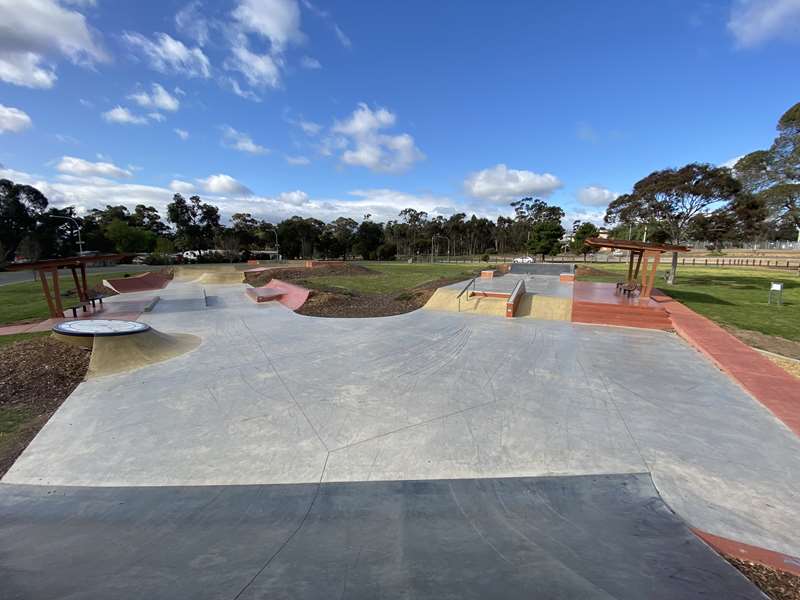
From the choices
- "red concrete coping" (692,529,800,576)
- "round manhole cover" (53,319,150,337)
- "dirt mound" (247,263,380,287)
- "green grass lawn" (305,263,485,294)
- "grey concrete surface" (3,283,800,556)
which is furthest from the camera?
"dirt mound" (247,263,380,287)

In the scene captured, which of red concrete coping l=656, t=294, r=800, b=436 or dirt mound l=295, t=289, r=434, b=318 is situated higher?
dirt mound l=295, t=289, r=434, b=318

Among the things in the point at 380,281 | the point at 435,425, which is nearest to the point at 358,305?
the point at 435,425

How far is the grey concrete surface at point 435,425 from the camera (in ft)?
12.4

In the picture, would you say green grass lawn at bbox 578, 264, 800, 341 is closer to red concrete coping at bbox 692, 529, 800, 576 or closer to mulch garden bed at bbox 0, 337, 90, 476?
red concrete coping at bbox 692, 529, 800, 576

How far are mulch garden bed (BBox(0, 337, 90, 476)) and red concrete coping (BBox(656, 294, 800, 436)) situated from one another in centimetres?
1015

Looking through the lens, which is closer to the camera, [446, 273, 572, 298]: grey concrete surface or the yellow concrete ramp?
the yellow concrete ramp

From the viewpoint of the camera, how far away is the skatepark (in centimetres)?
248

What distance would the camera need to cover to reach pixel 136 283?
21.8m

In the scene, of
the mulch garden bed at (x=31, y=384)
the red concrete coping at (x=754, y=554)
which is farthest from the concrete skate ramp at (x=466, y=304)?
the mulch garden bed at (x=31, y=384)

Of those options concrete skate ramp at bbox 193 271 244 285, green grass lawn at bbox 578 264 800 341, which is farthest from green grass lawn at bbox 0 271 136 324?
green grass lawn at bbox 578 264 800 341

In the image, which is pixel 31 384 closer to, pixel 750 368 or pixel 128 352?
pixel 128 352

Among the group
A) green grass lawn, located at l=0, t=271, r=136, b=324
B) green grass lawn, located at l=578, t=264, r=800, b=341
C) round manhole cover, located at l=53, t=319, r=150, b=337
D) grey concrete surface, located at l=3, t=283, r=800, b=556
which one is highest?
round manhole cover, located at l=53, t=319, r=150, b=337

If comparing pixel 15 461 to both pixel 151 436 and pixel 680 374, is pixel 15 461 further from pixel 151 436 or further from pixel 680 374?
pixel 680 374

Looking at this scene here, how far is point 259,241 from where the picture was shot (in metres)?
74.1
